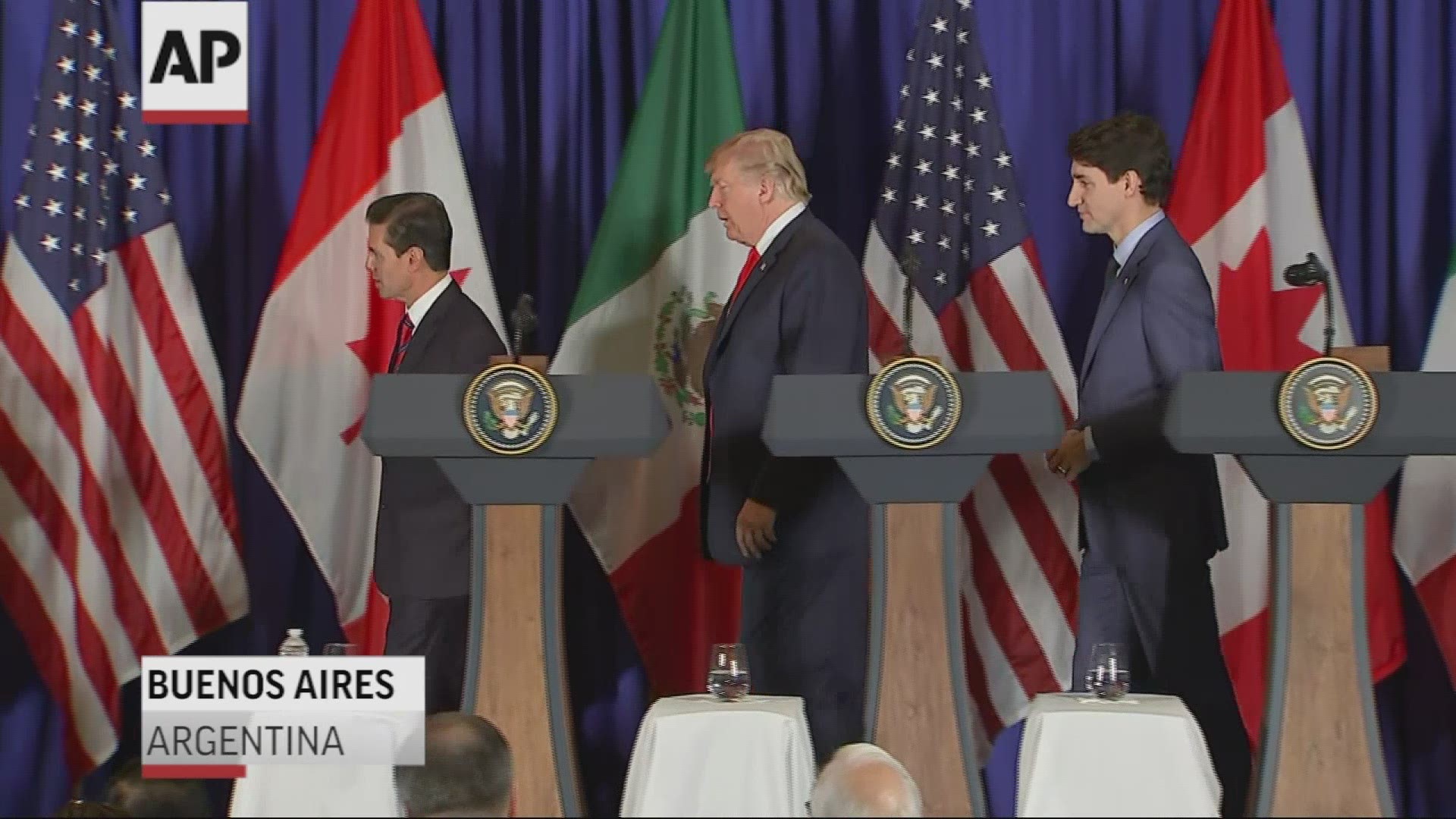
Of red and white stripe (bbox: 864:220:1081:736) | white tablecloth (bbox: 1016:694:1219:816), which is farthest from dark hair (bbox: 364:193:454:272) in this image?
white tablecloth (bbox: 1016:694:1219:816)

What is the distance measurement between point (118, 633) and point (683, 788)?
90.8 inches

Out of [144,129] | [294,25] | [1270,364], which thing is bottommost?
[1270,364]

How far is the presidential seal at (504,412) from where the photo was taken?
3.47 metres

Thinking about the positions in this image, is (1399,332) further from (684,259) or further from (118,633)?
(118,633)

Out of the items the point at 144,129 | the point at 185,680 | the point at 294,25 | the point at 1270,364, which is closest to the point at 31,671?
the point at 144,129

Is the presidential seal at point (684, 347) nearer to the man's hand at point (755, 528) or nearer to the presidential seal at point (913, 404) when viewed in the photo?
the man's hand at point (755, 528)

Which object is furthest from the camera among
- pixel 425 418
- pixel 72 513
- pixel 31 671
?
pixel 31 671

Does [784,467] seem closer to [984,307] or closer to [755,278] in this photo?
[755,278]

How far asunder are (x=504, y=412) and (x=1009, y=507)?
2.00m

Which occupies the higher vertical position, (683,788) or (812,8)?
(812,8)

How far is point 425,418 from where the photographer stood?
3.49 meters

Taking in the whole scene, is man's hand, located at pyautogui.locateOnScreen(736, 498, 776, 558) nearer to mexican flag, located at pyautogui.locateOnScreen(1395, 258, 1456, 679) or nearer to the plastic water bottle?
the plastic water bottle

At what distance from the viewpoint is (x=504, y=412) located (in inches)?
137

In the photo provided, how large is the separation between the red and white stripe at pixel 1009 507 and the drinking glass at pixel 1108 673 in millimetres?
1690
